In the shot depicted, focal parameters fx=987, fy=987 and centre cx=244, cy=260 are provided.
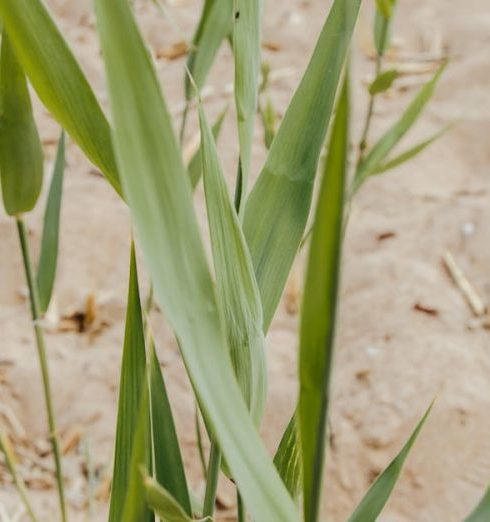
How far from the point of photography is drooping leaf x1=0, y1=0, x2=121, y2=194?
42 cm

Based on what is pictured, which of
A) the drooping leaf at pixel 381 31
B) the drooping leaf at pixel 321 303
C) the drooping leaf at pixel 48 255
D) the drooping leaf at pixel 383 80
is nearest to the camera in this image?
the drooping leaf at pixel 321 303

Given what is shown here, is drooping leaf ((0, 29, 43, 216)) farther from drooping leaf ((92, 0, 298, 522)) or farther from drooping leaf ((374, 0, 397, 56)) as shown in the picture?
drooping leaf ((374, 0, 397, 56))

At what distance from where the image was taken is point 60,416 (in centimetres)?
124

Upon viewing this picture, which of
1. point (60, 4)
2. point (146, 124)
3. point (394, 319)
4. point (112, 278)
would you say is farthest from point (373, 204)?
point (146, 124)

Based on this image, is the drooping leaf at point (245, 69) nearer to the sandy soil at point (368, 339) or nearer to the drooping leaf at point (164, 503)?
the drooping leaf at point (164, 503)

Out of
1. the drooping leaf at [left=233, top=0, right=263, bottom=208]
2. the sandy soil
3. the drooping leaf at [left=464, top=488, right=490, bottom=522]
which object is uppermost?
the drooping leaf at [left=233, top=0, right=263, bottom=208]

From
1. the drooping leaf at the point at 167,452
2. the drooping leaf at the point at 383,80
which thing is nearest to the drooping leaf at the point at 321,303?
the drooping leaf at the point at 167,452

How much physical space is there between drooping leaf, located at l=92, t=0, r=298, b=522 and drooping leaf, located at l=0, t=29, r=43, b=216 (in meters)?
0.19

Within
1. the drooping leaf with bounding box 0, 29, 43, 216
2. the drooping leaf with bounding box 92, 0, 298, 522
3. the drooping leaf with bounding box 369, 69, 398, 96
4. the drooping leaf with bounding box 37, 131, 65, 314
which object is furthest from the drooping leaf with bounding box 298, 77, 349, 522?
the drooping leaf with bounding box 369, 69, 398, 96

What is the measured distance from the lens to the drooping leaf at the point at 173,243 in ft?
1.16

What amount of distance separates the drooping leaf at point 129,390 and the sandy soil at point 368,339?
2.10 feet

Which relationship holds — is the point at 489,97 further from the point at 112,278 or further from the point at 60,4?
the point at 60,4

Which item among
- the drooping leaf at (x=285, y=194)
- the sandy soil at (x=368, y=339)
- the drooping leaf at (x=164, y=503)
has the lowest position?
the sandy soil at (x=368, y=339)

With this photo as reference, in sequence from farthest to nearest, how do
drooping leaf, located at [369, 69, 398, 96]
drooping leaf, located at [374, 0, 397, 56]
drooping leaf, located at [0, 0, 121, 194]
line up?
drooping leaf, located at [374, 0, 397, 56] < drooping leaf, located at [369, 69, 398, 96] < drooping leaf, located at [0, 0, 121, 194]
